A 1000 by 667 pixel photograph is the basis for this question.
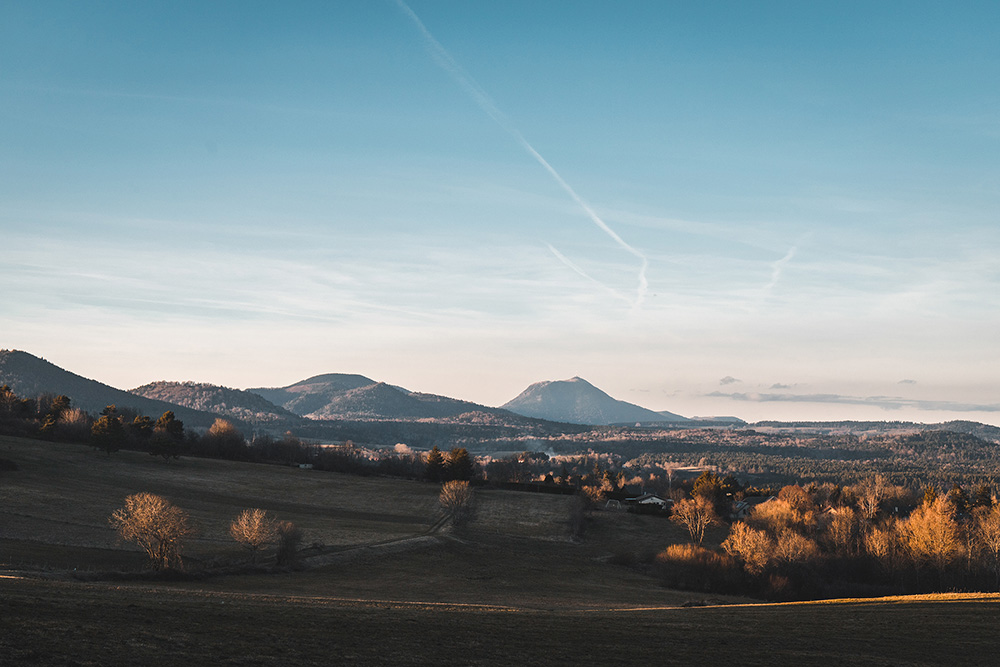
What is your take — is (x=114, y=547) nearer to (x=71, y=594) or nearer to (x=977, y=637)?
(x=71, y=594)

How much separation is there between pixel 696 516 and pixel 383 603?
86241mm

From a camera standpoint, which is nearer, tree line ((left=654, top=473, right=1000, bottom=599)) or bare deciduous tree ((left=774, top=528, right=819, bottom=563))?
tree line ((left=654, top=473, right=1000, bottom=599))

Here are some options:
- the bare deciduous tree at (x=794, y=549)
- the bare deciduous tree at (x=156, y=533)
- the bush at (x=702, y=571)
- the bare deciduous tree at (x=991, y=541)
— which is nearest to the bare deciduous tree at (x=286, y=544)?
the bare deciduous tree at (x=156, y=533)

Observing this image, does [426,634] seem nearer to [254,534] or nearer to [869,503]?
[254,534]

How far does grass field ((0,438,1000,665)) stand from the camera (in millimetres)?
25594

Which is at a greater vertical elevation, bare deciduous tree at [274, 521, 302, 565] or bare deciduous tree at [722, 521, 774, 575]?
bare deciduous tree at [274, 521, 302, 565]

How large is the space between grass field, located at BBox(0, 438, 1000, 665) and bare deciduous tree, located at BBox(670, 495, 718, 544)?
12.9 ft

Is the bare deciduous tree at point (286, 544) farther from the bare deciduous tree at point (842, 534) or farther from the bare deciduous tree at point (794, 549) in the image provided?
the bare deciduous tree at point (842, 534)

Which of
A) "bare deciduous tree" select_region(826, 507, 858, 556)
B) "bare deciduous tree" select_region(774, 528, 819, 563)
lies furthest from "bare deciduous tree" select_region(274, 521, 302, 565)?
"bare deciduous tree" select_region(826, 507, 858, 556)

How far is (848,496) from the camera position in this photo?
14850cm

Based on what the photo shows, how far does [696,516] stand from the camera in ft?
389

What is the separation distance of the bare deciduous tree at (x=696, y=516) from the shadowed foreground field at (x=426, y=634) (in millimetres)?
69788

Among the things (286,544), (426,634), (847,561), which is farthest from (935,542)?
(426,634)

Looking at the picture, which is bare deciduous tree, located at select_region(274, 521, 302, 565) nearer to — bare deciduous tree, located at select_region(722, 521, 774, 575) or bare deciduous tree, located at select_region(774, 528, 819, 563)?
bare deciduous tree, located at select_region(722, 521, 774, 575)
